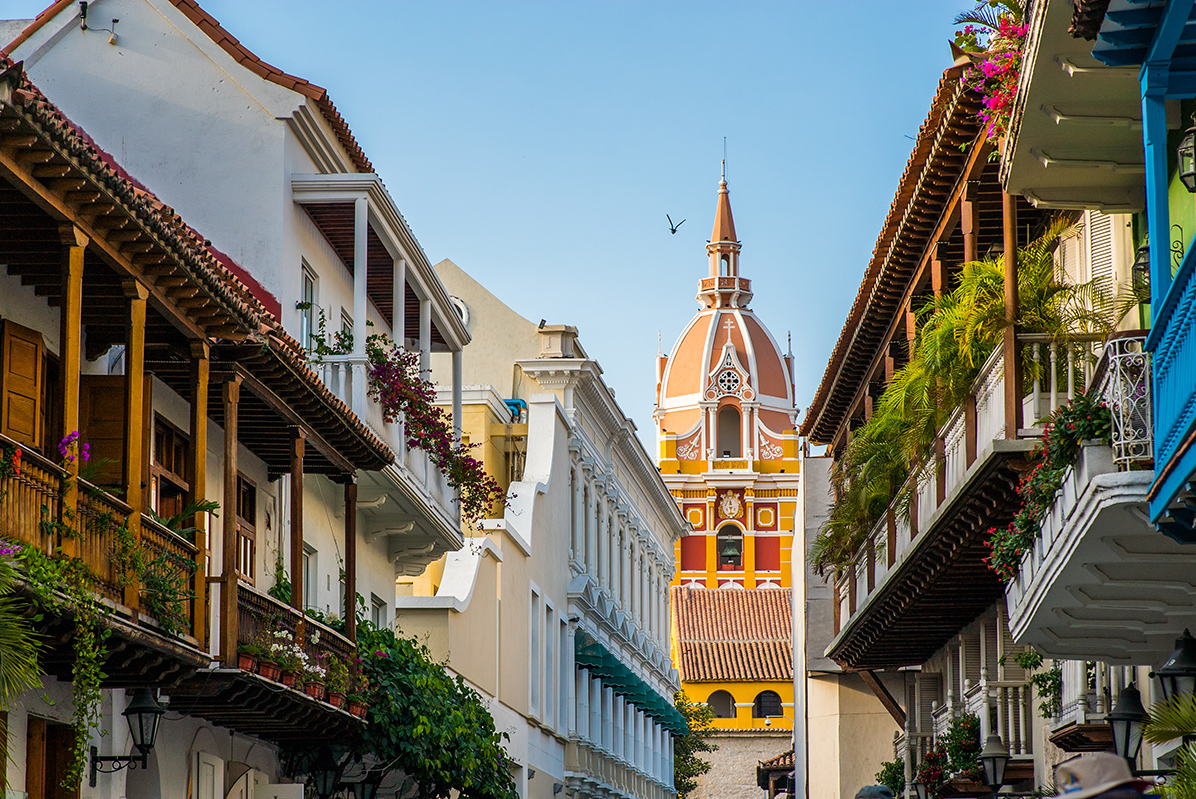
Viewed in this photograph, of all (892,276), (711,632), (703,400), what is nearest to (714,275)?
(703,400)

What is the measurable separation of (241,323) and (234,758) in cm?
568

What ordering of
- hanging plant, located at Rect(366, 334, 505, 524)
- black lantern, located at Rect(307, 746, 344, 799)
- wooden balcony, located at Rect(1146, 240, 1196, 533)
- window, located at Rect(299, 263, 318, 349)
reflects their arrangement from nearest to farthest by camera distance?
wooden balcony, located at Rect(1146, 240, 1196, 533)
black lantern, located at Rect(307, 746, 344, 799)
window, located at Rect(299, 263, 318, 349)
hanging plant, located at Rect(366, 334, 505, 524)

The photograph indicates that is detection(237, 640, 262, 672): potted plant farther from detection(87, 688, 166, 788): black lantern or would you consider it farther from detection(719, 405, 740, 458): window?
detection(719, 405, 740, 458): window

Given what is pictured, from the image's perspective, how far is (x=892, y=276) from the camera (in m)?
22.4

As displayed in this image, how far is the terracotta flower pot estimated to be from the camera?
14805 millimetres

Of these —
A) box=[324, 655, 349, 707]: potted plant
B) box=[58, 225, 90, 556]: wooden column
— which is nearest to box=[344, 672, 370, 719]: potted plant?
box=[324, 655, 349, 707]: potted plant

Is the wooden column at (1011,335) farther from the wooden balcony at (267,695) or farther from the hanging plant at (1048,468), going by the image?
the wooden balcony at (267,695)

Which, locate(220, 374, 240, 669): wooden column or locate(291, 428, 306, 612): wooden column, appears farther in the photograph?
locate(291, 428, 306, 612): wooden column

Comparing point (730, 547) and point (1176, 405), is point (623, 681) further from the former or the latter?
point (730, 547)

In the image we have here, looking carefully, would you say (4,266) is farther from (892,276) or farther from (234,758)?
(892,276)

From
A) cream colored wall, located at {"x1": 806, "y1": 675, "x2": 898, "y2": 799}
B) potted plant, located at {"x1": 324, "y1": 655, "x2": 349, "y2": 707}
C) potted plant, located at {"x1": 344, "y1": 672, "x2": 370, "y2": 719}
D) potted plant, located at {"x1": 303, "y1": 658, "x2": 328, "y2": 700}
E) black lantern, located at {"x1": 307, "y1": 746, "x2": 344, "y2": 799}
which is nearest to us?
potted plant, located at {"x1": 303, "y1": 658, "x2": 328, "y2": 700}

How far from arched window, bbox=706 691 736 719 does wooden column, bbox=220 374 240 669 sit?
62.8m

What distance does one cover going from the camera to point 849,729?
1259 inches

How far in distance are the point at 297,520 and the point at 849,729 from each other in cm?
1715
